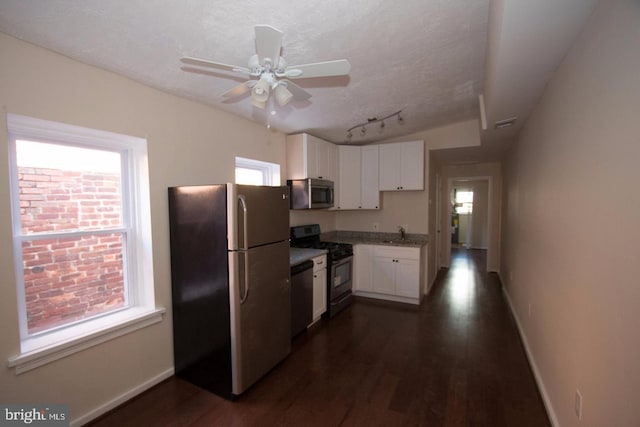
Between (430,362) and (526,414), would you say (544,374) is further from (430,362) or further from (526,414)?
(430,362)

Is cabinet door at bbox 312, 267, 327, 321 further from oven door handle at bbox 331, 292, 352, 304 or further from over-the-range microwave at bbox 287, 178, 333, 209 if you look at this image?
over-the-range microwave at bbox 287, 178, 333, 209

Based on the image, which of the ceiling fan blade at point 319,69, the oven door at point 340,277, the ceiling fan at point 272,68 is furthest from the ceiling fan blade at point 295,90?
the oven door at point 340,277

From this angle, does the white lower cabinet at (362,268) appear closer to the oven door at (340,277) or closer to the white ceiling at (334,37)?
the oven door at (340,277)

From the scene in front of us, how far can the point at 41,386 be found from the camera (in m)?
1.76

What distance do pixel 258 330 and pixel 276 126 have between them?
7.74 feet

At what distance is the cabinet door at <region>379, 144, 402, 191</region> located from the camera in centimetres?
443

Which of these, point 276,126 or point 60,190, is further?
point 276,126

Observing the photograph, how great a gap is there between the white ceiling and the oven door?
2.15 meters

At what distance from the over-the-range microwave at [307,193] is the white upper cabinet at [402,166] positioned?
111cm

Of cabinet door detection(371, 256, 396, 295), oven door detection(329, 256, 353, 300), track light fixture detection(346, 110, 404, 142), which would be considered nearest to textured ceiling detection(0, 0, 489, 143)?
track light fixture detection(346, 110, 404, 142)

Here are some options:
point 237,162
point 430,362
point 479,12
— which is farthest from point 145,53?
point 430,362

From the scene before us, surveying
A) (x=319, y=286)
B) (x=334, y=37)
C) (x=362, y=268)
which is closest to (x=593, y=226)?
(x=334, y=37)

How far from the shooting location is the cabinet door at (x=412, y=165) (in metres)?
4.27

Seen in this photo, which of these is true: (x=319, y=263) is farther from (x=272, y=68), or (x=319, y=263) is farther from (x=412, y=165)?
(x=272, y=68)
